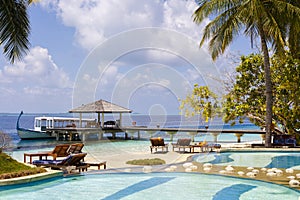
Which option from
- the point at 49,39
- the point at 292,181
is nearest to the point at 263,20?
the point at 292,181

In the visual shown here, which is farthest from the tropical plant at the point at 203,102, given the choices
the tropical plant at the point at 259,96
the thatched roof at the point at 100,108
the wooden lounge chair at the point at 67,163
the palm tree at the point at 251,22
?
the wooden lounge chair at the point at 67,163

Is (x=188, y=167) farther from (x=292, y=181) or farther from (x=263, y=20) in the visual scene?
(x=263, y=20)

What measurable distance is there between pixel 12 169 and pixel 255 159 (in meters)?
8.05

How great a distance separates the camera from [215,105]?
19234 millimetres

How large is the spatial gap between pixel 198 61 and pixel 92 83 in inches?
212

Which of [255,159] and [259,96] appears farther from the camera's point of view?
[259,96]

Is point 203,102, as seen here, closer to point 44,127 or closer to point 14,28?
point 14,28

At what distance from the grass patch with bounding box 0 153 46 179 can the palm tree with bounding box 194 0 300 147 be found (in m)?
9.64

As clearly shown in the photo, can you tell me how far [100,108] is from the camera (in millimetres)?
27375

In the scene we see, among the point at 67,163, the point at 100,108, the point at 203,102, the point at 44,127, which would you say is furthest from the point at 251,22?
the point at 44,127

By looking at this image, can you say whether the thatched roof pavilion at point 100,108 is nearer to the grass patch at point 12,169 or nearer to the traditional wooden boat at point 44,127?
the traditional wooden boat at point 44,127

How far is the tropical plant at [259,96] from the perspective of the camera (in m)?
16.1

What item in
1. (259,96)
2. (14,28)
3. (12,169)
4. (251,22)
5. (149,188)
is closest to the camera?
(149,188)

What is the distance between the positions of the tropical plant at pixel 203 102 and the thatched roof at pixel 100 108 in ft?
29.2
